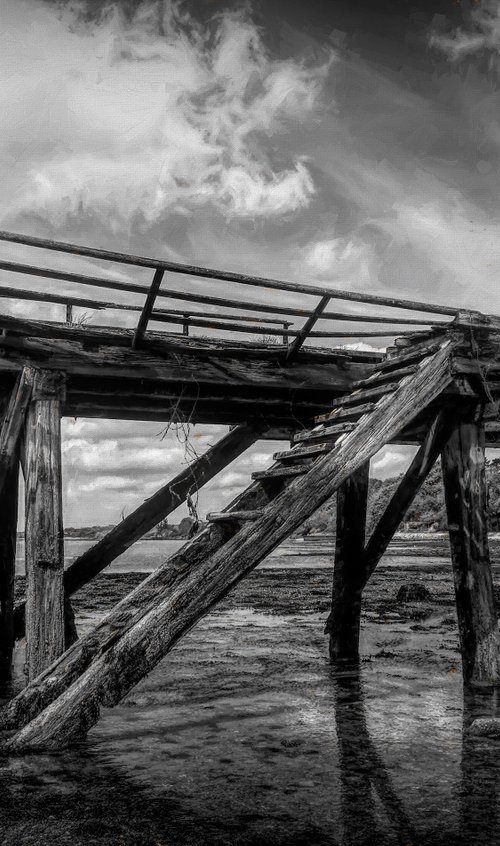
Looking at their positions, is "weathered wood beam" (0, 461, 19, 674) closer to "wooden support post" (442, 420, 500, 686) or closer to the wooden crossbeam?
the wooden crossbeam

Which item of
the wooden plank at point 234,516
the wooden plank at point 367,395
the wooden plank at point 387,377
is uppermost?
the wooden plank at point 387,377

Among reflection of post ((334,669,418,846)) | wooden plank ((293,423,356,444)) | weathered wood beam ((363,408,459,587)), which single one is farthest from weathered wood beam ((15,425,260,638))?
reflection of post ((334,669,418,846))

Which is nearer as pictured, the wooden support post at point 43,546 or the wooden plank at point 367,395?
the wooden support post at point 43,546

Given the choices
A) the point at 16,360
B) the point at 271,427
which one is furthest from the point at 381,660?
the point at 16,360

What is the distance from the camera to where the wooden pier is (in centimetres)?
440

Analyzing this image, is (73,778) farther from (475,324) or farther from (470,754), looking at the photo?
(475,324)

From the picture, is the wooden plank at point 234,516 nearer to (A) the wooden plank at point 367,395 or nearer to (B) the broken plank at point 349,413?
(B) the broken plank at point 349,413

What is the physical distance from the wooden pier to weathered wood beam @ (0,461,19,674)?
20 millimetres

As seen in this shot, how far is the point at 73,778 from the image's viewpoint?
405 cm

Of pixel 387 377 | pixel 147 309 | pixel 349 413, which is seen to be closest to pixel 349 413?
pixel 349 413

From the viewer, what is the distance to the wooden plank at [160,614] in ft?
13.6

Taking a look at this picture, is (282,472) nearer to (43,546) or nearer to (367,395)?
(367,395)

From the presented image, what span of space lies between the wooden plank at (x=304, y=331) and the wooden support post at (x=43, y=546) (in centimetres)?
236

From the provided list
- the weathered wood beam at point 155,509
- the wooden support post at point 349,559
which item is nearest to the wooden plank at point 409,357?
the wooden support post at point 349,559
